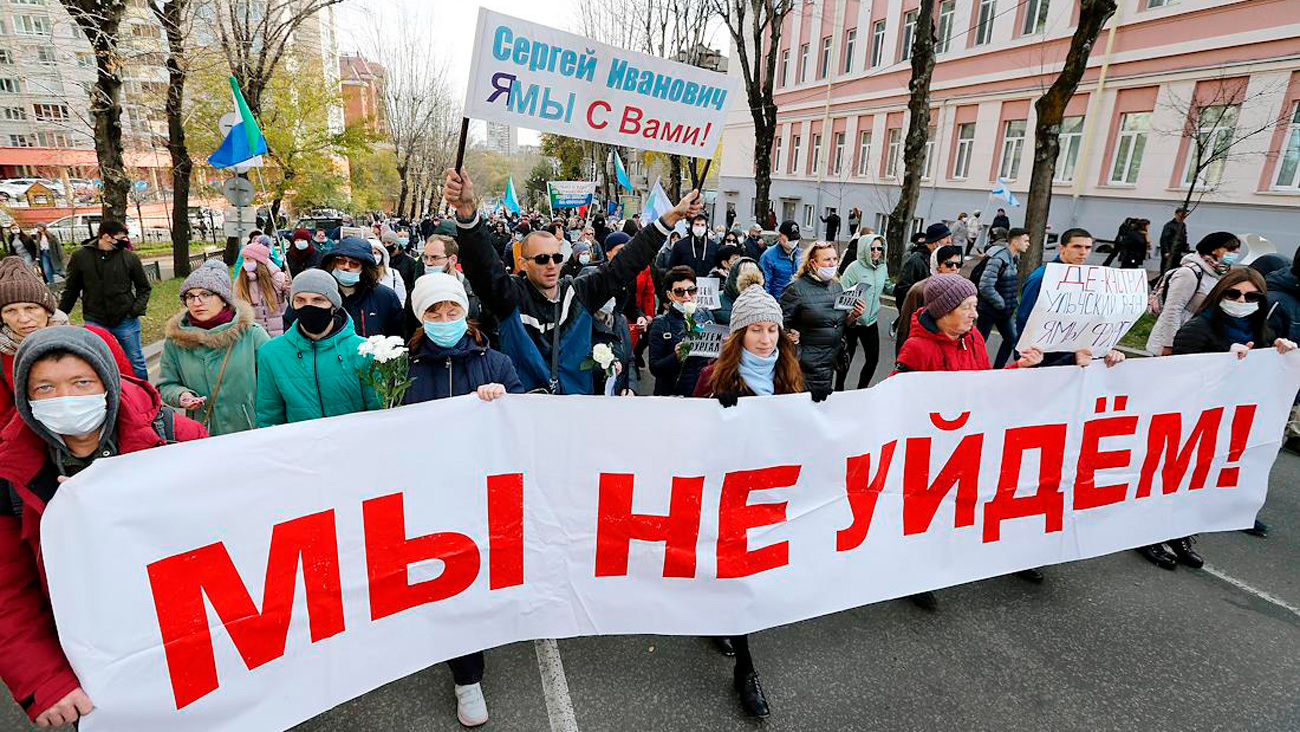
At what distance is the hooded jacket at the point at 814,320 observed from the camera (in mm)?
5125

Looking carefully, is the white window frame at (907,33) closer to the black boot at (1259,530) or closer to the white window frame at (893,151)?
the white window frame at (893,151)

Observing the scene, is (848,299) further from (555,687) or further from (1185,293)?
(555,687)

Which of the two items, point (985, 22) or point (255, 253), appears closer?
point (255, 253)

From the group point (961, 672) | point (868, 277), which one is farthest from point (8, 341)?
point (868, 277)

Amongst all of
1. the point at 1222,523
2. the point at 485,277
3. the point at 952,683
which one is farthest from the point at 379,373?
the point at 1222,523

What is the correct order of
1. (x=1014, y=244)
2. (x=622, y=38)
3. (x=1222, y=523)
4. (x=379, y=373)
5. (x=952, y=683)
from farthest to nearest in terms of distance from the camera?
(x=622, y=38), (x=1014, y=244), (x=1222, y=523), (x=952, y=683), (x=379, y=373)

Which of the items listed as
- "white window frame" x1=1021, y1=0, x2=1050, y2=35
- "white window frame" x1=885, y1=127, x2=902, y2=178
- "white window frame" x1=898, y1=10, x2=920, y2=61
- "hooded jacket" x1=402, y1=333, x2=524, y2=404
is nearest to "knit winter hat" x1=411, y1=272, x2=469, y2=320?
"hooded jacket" x1=402, y1=333, x2=524, y2=404

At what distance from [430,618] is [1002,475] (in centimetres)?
273

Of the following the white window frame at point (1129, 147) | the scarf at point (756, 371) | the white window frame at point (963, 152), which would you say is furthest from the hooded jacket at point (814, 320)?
the white window frame at point (963, 152)

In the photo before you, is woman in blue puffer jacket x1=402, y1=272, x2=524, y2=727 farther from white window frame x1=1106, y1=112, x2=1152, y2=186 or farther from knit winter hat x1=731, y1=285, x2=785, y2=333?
white window frame x1=1106, y1=112, x2=1152, y2=186

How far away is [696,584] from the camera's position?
109 inches

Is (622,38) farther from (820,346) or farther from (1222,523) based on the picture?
(1222,523)

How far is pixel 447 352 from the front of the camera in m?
2.83

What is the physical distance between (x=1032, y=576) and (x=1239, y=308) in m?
2.14
